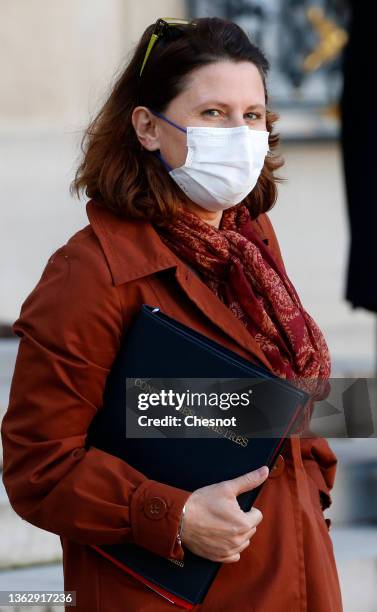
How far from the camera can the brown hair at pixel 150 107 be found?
202 cm

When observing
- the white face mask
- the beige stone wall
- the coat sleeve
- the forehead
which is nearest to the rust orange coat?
the coat sleeve

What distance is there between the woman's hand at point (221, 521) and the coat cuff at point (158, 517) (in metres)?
0.02

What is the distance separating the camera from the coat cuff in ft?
5.93

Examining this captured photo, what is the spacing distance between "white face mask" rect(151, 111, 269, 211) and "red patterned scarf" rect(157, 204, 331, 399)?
5 centimetres

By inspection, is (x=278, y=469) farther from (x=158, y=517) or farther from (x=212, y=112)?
(x=212, y=112)

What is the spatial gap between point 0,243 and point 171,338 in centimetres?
348

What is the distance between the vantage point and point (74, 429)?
1.86 m

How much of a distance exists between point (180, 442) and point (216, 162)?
557mm

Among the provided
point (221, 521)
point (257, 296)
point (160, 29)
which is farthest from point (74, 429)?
point (160, 29)

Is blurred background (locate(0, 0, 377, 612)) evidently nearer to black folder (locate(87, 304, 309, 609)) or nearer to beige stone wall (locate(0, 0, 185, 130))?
A: beige stone wall (locate(0, 0, 185, 130))

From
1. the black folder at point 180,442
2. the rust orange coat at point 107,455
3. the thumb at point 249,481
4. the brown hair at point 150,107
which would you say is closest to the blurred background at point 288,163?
the brown hair at point 150,107

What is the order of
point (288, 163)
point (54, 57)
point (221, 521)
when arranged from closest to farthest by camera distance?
point (221, 521)
point (54, 57)
point (288, 163)

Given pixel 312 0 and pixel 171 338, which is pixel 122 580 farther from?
pixel 312 0

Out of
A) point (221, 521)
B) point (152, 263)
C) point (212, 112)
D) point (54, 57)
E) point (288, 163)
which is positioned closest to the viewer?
point (221, 521)
